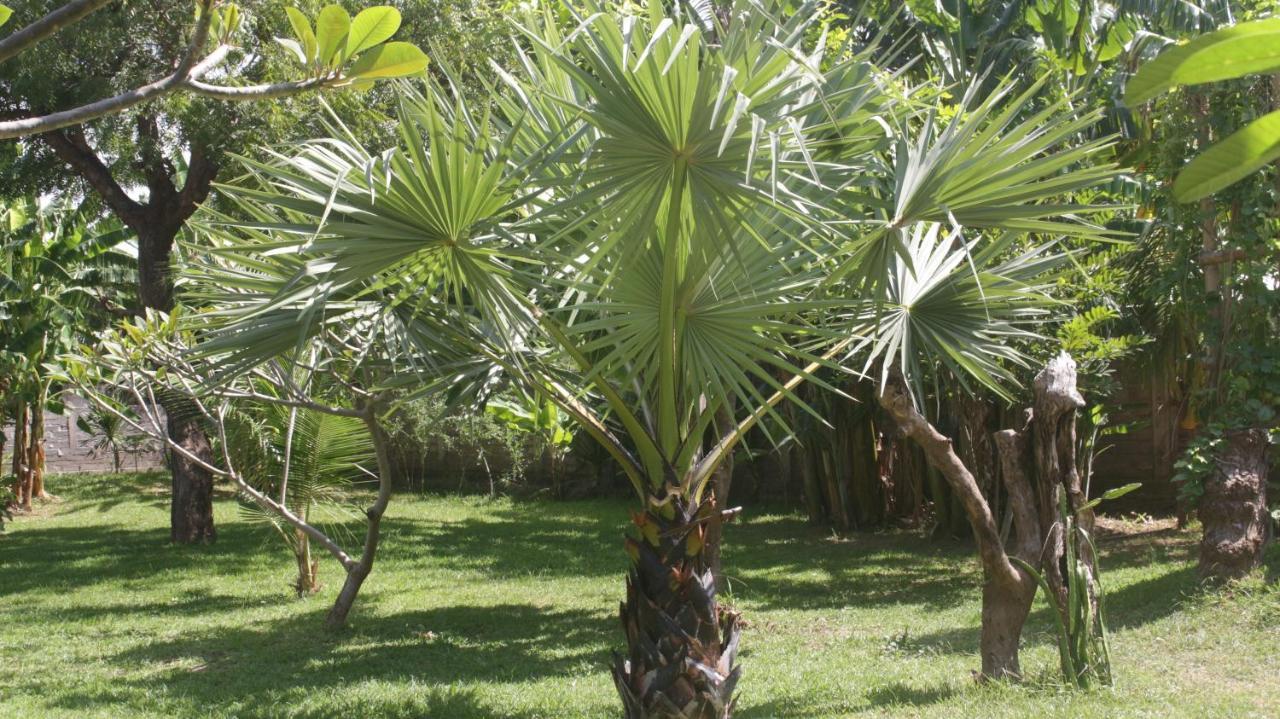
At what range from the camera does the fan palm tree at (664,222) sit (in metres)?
3.50

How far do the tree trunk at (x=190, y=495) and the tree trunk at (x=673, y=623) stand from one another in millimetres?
9817

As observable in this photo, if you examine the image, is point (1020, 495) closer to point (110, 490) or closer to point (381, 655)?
point (381, 655)

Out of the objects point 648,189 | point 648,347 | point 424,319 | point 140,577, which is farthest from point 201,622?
point 648,189

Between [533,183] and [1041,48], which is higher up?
[1041,48]

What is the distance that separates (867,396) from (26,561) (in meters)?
9.34

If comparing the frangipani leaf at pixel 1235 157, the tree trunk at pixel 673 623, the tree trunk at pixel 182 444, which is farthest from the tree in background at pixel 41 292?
the frangipani leaf at pixel 1235 157

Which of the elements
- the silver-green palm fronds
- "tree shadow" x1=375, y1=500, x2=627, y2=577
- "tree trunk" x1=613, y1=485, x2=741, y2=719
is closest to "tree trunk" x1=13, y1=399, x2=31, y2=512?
"tree shadow" x1=375, y1=500, x2=627, y2=577

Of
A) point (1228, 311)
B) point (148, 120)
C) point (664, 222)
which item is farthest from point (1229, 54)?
point (148, 120)

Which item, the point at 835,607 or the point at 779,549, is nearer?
the point at 835,607

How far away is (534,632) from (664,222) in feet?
16.8

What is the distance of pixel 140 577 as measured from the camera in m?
11.2

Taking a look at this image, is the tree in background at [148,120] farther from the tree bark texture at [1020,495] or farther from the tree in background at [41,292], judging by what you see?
the tree bark texture at [1020,495]

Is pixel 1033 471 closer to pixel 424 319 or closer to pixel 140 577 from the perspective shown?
pixel 424 319

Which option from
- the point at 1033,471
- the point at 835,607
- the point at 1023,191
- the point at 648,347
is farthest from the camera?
the point at 835,607
